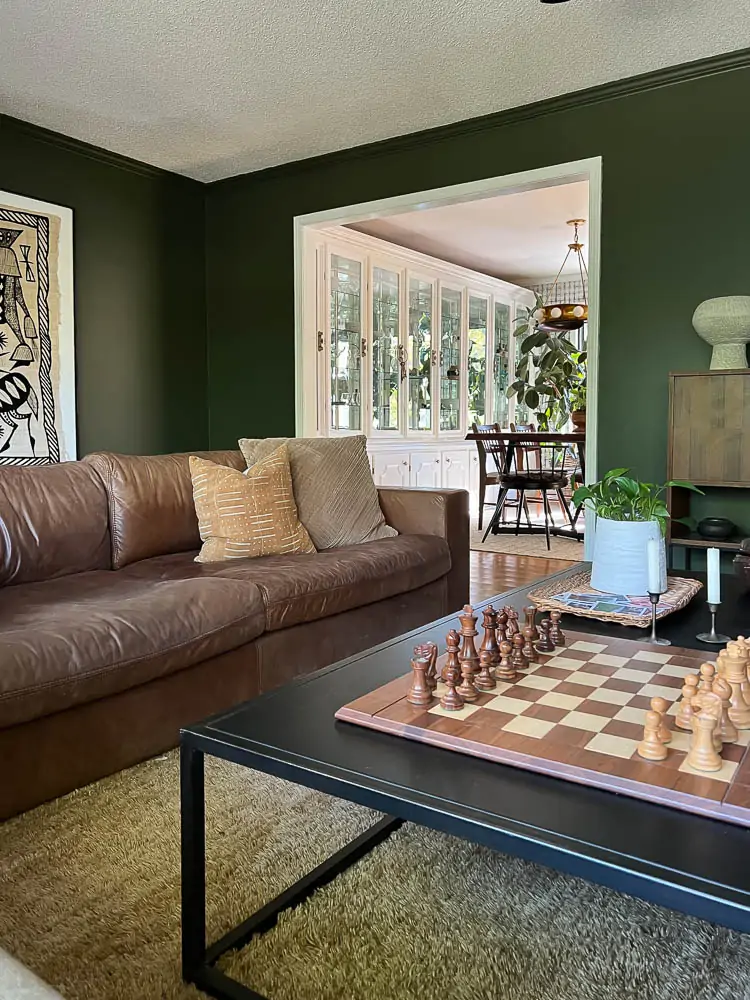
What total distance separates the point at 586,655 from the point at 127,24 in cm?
303

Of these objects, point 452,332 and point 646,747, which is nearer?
point 646,747

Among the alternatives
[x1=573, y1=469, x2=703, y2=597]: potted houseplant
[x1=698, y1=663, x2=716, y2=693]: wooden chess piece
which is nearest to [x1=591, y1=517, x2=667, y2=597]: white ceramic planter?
[x1=573, y1=469, x2=703, y2=597]: potted houseplant

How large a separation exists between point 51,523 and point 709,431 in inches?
102

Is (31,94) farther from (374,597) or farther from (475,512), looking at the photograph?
(475,512)

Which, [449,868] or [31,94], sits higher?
[31,94]

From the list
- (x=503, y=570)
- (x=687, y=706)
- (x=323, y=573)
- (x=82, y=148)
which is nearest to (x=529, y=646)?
(x=687, y=706)

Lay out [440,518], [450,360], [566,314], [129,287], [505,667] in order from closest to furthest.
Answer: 1. [505,667]
2. [440,518]
3. [129,287]
4. [566,314]
5. [450,360]

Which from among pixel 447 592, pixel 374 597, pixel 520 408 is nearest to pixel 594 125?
pixel 447 592

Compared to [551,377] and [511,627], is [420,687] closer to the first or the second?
[511,627]

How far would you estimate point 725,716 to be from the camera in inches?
42.5

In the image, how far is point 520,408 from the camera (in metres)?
8.66

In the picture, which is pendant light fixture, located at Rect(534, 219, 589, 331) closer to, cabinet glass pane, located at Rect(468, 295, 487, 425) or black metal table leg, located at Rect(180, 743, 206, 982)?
cabinet glass pane, located at Rect(468, 295, 487, 425)

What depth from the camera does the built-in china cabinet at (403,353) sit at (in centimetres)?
554

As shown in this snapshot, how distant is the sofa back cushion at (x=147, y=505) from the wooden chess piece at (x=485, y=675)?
172 centimetres
